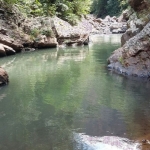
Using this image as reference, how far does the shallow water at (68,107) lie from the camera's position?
19.6ft

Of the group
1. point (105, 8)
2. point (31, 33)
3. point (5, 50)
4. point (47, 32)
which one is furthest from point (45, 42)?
point (105, 8)

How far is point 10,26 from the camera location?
1941 centimetres

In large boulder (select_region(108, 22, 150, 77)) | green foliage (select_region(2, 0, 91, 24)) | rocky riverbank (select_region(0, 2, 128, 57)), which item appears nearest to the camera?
large boulder (select_region(108, 22, 150, 77))

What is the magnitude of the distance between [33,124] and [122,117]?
2139 mm

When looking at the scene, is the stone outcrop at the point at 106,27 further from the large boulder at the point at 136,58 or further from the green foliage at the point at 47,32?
the large boulder at the point at 136,58

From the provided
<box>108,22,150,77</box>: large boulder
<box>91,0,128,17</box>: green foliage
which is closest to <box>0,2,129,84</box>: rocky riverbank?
<box>108,22,150,77</box>: large boulder

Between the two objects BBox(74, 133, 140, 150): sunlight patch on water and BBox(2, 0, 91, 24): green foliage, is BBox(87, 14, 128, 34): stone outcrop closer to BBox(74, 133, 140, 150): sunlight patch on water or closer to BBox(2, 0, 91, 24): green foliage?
BBox(2, 0, 91, 24): green foliage

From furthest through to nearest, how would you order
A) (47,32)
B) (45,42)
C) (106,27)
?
(106,27)
(47,32)
(45,42)

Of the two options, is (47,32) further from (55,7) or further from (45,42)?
(55,7)

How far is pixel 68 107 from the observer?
7.92 m

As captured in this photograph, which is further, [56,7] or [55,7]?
[56,7]

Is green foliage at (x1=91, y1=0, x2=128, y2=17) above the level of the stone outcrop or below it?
above

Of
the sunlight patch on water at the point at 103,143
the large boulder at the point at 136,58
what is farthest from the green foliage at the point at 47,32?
the sunlight patch on water at the point at 103,143

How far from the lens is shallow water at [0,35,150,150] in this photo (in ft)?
19.6
